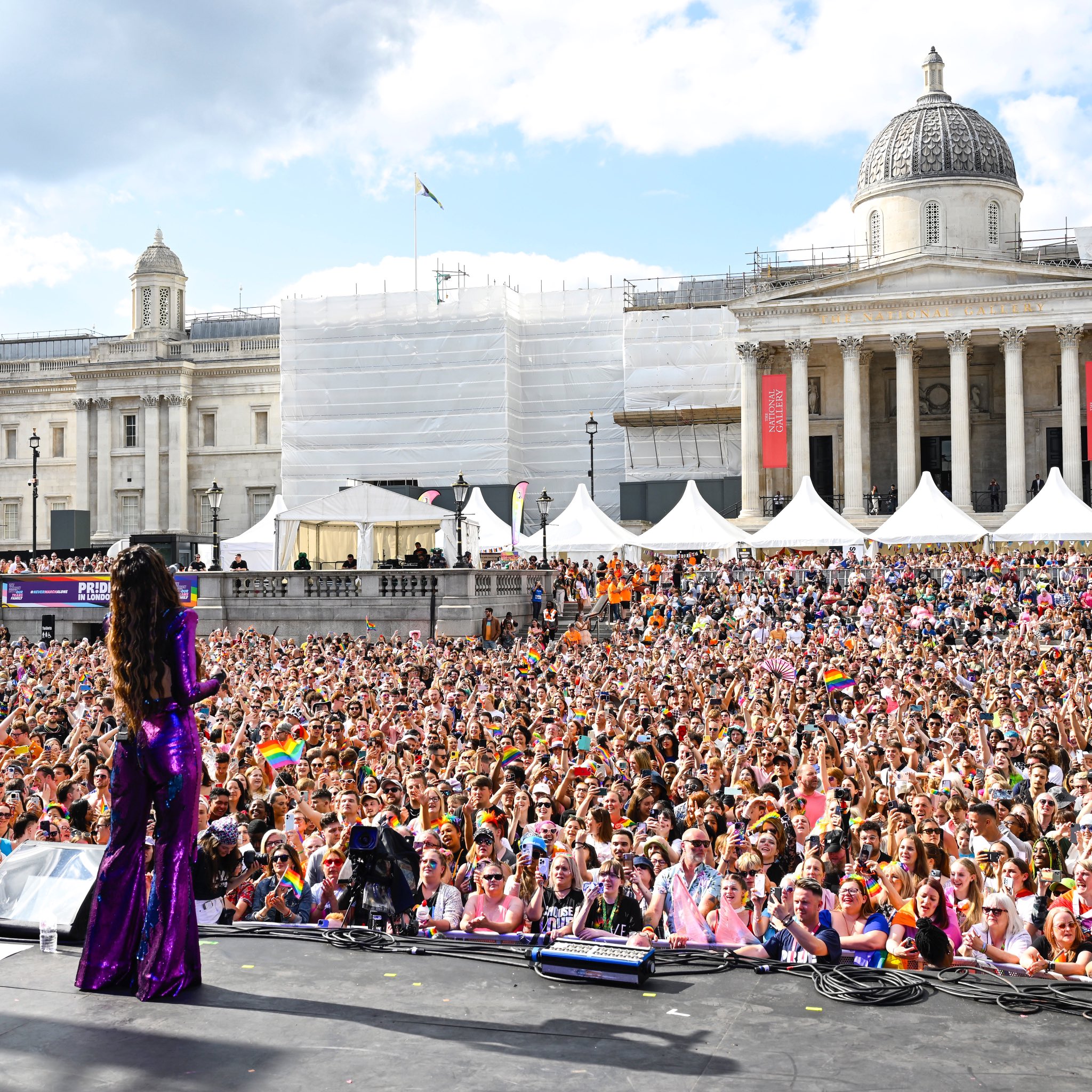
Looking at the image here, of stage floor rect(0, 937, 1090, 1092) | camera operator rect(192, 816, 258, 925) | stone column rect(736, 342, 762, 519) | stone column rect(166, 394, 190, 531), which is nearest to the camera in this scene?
stage floor rect(0, 937, 1090, 1092)

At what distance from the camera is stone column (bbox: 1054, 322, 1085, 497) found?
1898 inches

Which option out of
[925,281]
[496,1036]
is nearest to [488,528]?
[925,281]

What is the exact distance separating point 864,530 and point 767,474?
18.1 ft

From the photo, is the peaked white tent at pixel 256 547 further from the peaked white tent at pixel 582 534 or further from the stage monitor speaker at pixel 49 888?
the stage monitor speaker at pixel 49 888

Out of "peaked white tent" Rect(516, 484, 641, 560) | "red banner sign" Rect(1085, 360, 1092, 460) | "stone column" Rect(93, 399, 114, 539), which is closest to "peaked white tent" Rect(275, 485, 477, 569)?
"peaked white tent" Rect(516, 484, 641, 560)

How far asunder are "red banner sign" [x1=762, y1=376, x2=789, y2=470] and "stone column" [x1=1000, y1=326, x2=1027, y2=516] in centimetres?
833

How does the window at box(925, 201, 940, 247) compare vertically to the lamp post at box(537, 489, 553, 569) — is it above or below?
above

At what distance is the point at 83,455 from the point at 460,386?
2395cm

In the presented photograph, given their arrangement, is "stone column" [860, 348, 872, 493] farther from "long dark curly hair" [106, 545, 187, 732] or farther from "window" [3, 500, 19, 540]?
"window" [3, 500, 19, 540]

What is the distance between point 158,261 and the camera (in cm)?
6912

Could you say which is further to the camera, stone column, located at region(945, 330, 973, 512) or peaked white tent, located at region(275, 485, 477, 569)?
stone column, located at region(945, 330, 973, 512)

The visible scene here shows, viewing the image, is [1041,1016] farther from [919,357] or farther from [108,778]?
[919,357]

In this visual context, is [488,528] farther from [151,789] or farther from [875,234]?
[151,789]

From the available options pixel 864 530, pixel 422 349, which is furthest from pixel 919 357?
A: pixel 422 349
